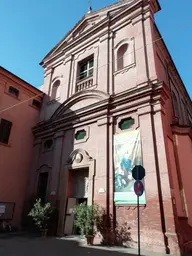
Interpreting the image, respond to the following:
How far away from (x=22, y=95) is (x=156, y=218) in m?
11.2

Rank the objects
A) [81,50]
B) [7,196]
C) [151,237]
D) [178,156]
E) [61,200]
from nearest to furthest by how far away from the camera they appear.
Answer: [151,237], [178,156], [61,200], [7,196], [81,50]

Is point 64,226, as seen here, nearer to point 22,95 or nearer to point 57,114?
point 57,114

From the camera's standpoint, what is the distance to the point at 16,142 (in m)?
12.7

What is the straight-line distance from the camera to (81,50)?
1473cm

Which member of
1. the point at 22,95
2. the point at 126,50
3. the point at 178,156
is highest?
the point at 126,50

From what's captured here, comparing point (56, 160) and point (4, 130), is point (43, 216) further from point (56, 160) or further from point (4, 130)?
point (4, 130)

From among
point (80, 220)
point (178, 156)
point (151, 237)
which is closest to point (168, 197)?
point (151, 237)

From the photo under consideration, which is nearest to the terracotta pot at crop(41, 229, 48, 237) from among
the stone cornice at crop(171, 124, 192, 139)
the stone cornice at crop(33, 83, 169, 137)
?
the stone cornice at crop(33, 83, 169, 137)

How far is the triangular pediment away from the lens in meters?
13.7

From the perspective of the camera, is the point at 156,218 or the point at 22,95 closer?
the point at 156,218

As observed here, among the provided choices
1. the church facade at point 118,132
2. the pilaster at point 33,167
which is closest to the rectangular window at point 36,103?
the church facade at point 118,132

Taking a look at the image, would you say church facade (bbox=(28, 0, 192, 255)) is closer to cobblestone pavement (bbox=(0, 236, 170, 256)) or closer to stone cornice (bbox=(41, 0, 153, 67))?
stone cornice (bbox=(41, 0, 153, 67))

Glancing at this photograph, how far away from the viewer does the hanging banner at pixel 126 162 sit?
27.0 ft

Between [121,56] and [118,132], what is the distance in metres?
5.10
